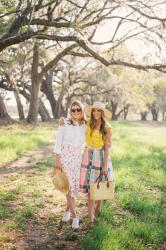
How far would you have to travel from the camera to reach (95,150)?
6.80 meters

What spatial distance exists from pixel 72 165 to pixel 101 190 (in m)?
0.57

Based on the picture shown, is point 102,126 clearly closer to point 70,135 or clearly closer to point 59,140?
point 70,135

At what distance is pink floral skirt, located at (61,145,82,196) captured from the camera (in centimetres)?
679

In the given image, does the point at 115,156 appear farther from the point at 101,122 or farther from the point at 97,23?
the point at 101,122

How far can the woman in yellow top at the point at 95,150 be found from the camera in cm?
675

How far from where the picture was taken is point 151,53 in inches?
552

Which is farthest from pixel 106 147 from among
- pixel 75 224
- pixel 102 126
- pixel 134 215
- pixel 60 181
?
pixel 134 215

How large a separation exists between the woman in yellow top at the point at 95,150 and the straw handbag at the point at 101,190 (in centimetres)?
12

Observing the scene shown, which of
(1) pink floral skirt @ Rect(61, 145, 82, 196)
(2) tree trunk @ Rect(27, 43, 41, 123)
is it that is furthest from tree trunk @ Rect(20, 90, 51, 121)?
(1) pink floral skirt @ Rect(61, 145, 82, 196)

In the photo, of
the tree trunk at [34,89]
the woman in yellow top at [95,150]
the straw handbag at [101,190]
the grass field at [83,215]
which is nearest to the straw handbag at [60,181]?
the woman in yellow top at [95,150]

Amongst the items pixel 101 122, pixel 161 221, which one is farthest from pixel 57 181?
pixel 161 221

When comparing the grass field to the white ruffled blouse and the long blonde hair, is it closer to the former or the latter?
the white ruffled blouse

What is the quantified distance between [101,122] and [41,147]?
10524 millimetres

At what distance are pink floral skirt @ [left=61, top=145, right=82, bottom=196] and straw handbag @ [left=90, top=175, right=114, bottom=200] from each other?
0.31m
